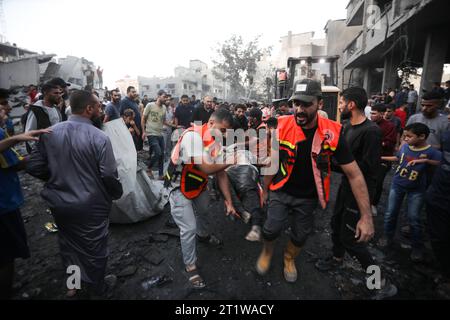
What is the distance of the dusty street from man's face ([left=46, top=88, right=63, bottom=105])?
2012 millimetres

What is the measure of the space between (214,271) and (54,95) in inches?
126

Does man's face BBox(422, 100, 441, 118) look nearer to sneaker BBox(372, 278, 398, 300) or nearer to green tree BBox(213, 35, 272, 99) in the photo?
sneaker BBox(372, 278, 398, 300)

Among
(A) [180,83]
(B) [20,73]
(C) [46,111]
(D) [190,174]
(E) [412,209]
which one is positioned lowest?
(E) [412,209]

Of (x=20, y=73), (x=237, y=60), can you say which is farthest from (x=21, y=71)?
(x=237, y=60)

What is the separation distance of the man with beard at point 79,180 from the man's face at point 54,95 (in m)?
1.48

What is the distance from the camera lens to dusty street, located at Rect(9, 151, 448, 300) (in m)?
2.50

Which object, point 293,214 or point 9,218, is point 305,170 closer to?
point 293,214

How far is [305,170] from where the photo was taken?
7.91ft

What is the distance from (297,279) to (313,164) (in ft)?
4.53

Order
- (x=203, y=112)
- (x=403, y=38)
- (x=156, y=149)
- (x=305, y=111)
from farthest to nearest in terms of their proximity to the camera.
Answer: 1. (x=403, y=38)
2. (x=203, y=112)
3. (x=156, y=149)
4. (x=305, y=111)

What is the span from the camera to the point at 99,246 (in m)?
2.21

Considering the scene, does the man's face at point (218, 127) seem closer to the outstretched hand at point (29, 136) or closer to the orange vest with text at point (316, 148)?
the orange vest with text at point (316, 148)

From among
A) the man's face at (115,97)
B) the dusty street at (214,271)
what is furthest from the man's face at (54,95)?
the man's face at (115,97)

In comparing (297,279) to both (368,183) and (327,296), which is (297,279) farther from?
(368,183)
